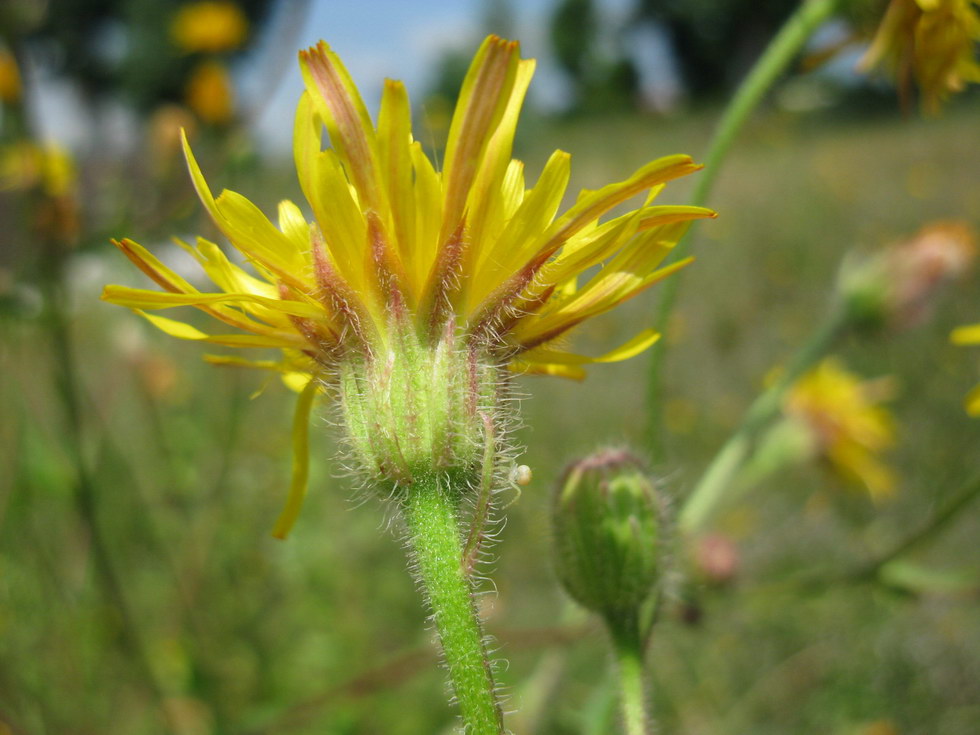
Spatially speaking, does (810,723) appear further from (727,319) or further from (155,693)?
(727,319)

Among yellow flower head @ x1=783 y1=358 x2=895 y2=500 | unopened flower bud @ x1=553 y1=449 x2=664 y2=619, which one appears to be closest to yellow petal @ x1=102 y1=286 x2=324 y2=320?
unopened flower bud @ x1=553 y1=449 x2=664 y2=619

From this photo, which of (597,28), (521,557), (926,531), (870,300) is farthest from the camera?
(597,28)

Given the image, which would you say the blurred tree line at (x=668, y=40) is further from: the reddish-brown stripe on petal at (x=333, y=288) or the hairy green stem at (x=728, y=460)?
the reddish-brown stripe on petal at (x=333, y=288)

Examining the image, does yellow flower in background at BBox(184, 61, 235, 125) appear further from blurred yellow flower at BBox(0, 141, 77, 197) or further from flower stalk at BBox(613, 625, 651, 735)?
flower stalk at BBox(613, 625, 651, 735)

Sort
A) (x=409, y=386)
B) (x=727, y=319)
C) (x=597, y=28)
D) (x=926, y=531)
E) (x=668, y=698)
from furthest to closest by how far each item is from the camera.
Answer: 1. (x=597, y=28)
2. (x=727, y=319)
3. (x=668, y=698)
4. (x=926, y=531)
5. (x=409, y=386)

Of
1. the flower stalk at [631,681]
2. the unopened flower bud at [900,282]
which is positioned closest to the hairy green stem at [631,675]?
the flower stalk at [631,681]

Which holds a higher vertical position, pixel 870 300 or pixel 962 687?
pixel 870 300

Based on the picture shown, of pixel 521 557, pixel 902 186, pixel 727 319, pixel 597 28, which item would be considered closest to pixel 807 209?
pixel 902 186
